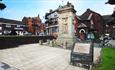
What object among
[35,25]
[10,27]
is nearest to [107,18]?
[35,25]

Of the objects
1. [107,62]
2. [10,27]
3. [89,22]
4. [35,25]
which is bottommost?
[107,62]

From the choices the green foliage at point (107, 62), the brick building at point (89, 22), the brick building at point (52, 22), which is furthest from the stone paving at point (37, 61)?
the brick building at point (52, 22)

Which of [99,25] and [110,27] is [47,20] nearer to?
[99,25]

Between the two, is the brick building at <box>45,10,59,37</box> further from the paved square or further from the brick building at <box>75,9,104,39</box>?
the paved square

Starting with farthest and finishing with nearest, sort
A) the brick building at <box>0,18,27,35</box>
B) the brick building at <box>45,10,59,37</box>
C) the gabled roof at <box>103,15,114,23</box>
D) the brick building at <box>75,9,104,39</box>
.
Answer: the gabled roof at <box>103,15,114,23</box>
the brick building at <box>0,18,27,35</box>
the brick building at <box>45,10,59,37</box>
the brick building at <box>75,9,104,39</box>

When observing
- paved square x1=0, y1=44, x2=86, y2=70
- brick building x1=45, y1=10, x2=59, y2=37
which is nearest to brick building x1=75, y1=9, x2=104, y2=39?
brick building x1=45, y1=10, x2=59, y2=37

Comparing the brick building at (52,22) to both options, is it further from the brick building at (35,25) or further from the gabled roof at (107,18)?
the gabled roof at (107,18)

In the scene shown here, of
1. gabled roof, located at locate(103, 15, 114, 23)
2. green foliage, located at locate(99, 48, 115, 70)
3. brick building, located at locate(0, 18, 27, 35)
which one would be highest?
gabled roof, located at locate(103, 15, 114, 23)

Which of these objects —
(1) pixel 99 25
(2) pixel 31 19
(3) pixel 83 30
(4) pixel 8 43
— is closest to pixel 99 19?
(1) pixel 99 25

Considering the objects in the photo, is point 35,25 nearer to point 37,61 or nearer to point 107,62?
point 37,61

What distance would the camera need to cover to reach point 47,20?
2312 inches

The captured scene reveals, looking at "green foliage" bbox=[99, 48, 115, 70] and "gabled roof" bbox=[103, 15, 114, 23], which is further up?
"gabled roof" bbox=[103, 15, 114, 23]

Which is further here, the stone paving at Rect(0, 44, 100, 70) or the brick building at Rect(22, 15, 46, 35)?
the brick building at Rect(22, 15, 46, 35)

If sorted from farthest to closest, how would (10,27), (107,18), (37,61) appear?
(107,18)
(10,27)
(37,61)
